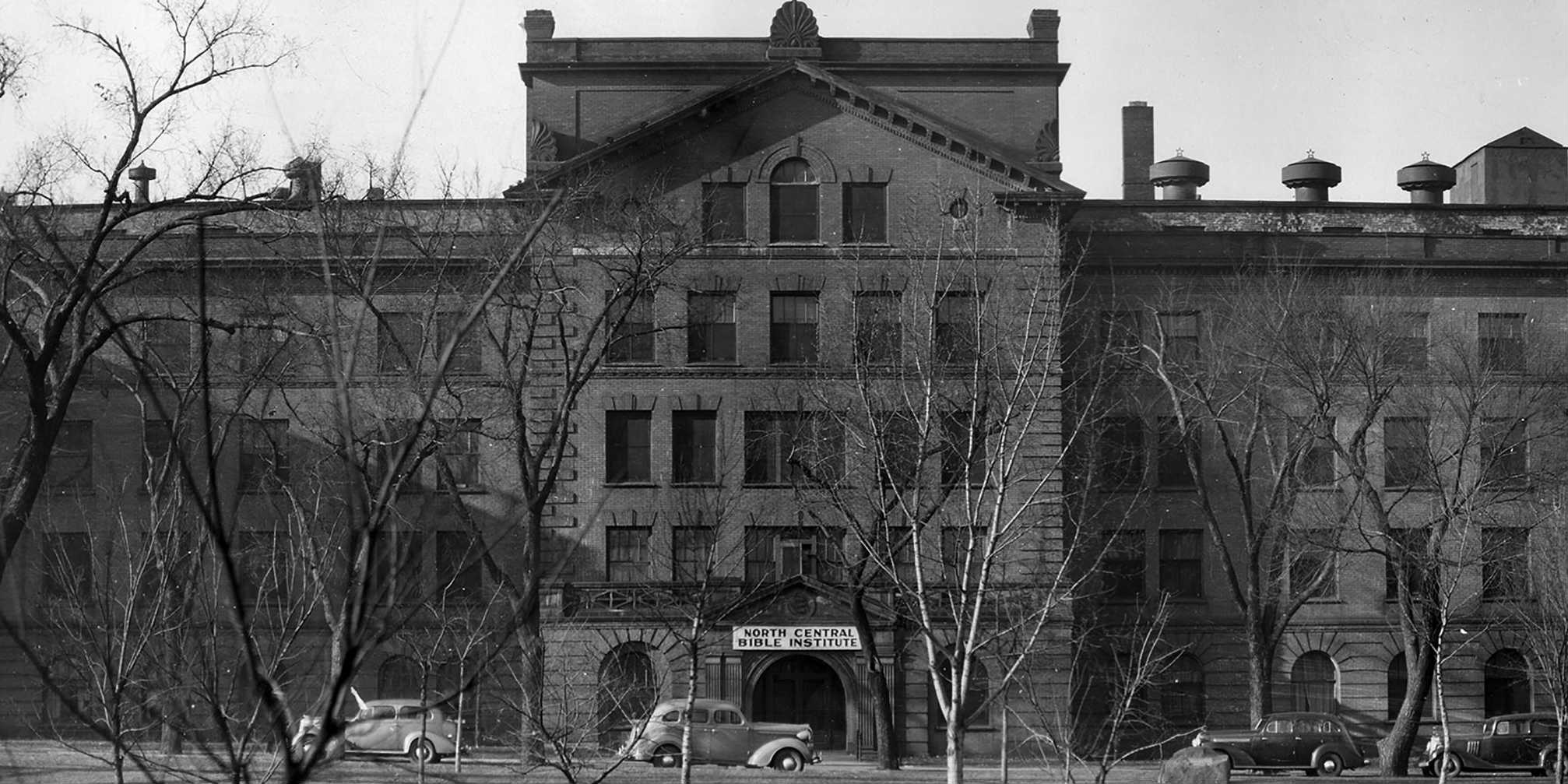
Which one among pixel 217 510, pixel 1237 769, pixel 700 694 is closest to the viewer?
pixel 217 510

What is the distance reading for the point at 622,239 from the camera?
4403 cm

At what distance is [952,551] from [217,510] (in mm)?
41738

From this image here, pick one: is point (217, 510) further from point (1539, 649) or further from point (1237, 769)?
point (1237, 769)

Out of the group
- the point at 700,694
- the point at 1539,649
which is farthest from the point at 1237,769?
the point at 700,694

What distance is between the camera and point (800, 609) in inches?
1812

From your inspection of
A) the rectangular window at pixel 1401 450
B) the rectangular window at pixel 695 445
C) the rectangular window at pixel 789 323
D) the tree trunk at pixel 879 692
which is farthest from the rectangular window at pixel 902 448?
the rectangular window at pixel 1401 450

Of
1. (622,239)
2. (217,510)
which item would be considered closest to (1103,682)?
(622,239)

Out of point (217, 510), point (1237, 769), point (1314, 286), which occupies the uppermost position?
point (1314, 286)

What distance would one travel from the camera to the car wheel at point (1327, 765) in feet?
140

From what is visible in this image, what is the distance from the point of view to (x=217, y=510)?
17.0 feet

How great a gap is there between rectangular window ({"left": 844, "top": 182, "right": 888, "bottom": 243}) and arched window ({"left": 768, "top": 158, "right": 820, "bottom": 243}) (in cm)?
87

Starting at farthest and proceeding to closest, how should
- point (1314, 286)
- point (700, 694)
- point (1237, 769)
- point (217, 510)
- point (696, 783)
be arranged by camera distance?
point (1314, 286)
point (700, 694)
point (1237, 769)
point (696, 783)
point (217, 510)

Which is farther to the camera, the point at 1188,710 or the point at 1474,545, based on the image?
the point at 1188,710

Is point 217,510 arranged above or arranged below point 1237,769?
above
